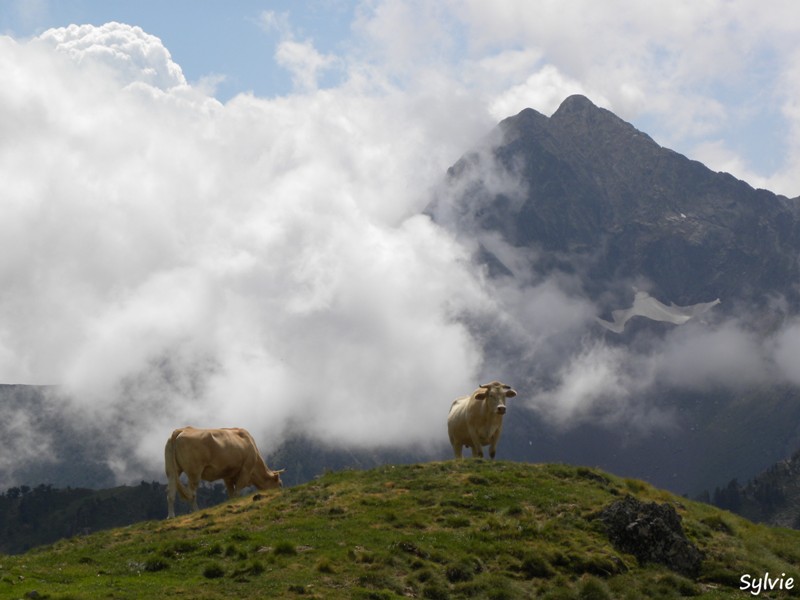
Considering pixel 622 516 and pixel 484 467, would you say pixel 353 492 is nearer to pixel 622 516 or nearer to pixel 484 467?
pixel 484 467

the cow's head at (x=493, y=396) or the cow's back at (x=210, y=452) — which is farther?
the cow's head at (x=493, y=396)

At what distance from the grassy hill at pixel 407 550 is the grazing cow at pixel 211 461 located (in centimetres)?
658

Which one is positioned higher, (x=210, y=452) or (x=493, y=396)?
(x=493, y=396)

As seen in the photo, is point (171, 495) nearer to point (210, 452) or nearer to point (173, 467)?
point (173, 467)

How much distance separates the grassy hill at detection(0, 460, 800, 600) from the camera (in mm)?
27203

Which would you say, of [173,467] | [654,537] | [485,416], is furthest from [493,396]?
[173,467]

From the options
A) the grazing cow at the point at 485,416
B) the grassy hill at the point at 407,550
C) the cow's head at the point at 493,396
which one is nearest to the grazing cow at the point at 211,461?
the grassy hill at the point at 407,550

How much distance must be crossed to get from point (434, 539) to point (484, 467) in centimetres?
1086

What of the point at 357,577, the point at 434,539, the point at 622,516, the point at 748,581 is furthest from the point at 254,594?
the point at 748,581

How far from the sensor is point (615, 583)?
95.5 feet

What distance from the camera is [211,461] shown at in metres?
46.3

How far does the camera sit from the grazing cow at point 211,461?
45.4 metres

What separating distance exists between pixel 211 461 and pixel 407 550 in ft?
62.3

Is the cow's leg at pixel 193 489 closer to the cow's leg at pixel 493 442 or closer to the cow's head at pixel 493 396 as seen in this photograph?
the cow's head at pixel 493 396
